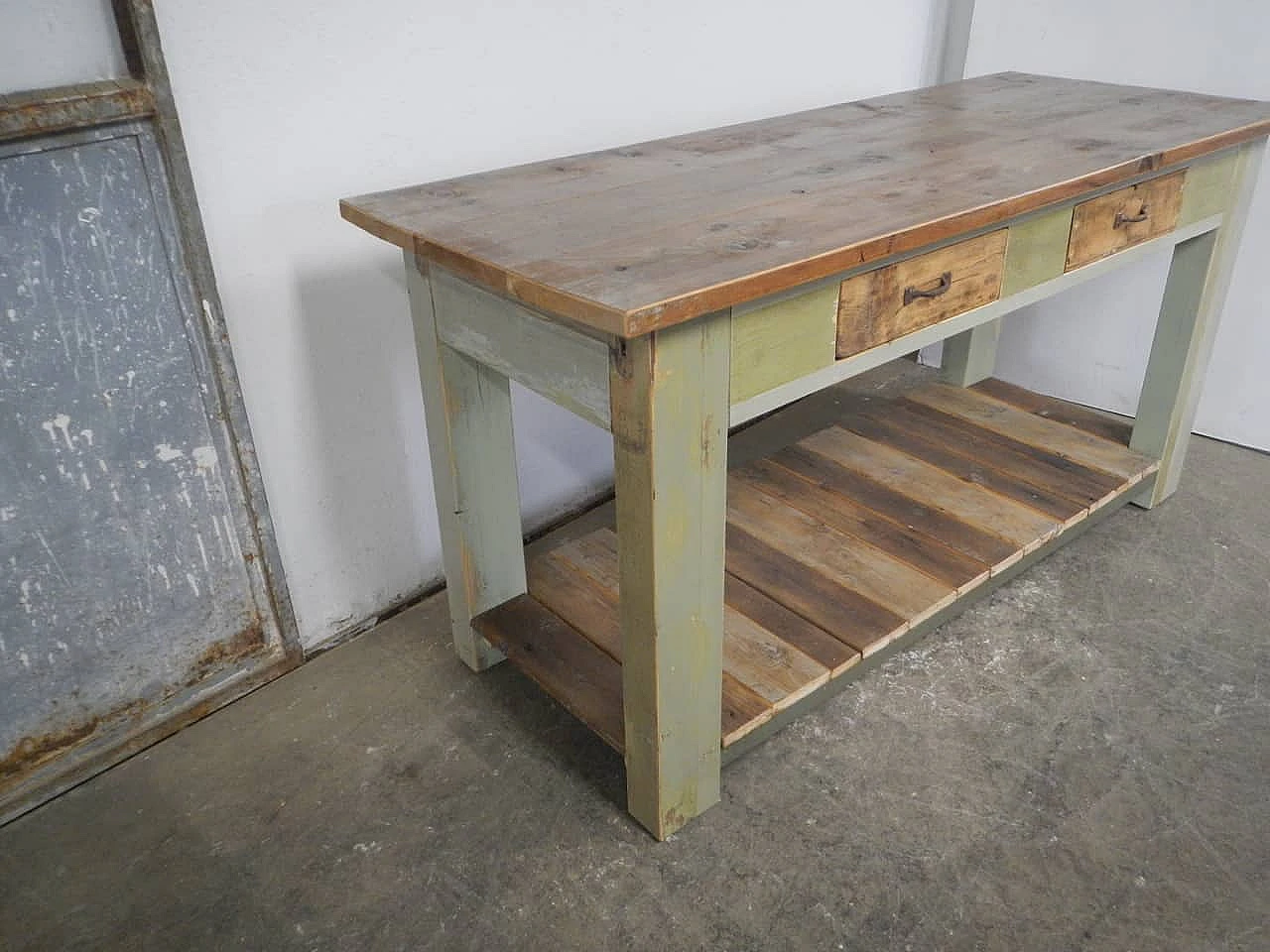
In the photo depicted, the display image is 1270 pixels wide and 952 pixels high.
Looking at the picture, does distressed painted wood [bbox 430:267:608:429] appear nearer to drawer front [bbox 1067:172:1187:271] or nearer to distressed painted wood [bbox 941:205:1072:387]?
distressed painted wood [bbox 941:205:1072:387]

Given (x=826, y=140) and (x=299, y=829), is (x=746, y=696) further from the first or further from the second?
(x=826, y=140)

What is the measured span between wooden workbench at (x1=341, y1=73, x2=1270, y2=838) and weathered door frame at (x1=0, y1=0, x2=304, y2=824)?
0.30 metres

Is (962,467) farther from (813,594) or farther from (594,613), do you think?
(594,613)

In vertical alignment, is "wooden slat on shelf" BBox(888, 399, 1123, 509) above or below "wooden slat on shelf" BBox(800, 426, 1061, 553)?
below

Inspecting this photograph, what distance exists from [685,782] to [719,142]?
1216 mm

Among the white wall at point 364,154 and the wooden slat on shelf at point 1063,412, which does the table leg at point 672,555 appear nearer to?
the white wall at point 364,154

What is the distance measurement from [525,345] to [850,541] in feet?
3.18

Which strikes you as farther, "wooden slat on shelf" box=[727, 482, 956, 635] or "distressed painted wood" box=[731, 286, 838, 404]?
"wooden slat on shelf" box=[727, 482, 956, 635]

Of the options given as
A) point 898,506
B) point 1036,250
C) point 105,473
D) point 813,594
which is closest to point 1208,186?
point 1036,250

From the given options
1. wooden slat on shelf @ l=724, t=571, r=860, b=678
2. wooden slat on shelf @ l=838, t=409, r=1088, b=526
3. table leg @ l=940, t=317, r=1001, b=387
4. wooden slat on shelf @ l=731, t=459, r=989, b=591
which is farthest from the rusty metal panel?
table leg @ l=940, t=317, r=1001, b=387

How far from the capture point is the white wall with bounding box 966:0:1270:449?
8.48 ft

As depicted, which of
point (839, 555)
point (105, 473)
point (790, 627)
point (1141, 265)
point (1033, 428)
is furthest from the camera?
point (1141, 265)

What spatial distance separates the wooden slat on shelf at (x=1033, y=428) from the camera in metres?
2.47

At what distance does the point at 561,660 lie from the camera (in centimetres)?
188
